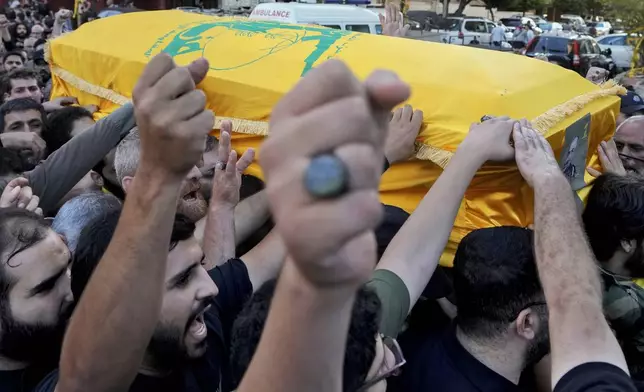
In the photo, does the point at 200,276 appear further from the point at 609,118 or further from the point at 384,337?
the point at 609,118

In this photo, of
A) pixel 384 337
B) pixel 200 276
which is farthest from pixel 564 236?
pixel 200 276

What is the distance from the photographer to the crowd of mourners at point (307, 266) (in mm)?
592

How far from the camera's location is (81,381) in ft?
3.40

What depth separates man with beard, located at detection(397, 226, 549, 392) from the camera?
1.56 meters

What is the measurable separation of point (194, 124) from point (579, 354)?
2.94 feet

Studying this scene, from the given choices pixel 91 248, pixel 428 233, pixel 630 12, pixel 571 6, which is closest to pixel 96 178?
pixel 91 248

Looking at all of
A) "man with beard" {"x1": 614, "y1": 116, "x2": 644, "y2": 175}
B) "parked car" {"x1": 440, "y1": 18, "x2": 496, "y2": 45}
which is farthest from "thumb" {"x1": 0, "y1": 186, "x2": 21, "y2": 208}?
"parked car" {"x1": 440, "y1": 18, "x2": 496, "y2": 45}

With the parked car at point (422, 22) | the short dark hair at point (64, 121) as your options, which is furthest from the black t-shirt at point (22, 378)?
the parked car at point (422, 22)

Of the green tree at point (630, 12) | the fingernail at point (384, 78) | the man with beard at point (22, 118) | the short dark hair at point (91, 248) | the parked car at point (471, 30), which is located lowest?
the parked car at point (471, 30)

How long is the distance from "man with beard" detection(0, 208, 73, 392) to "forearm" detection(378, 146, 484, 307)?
2.68ft

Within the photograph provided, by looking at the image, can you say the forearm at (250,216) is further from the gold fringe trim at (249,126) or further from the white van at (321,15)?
the white van at (321,15)

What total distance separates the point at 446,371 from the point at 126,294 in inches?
36.5

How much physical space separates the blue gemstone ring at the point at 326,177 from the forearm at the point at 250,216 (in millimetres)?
1673

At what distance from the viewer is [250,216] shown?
2232 millimetres
